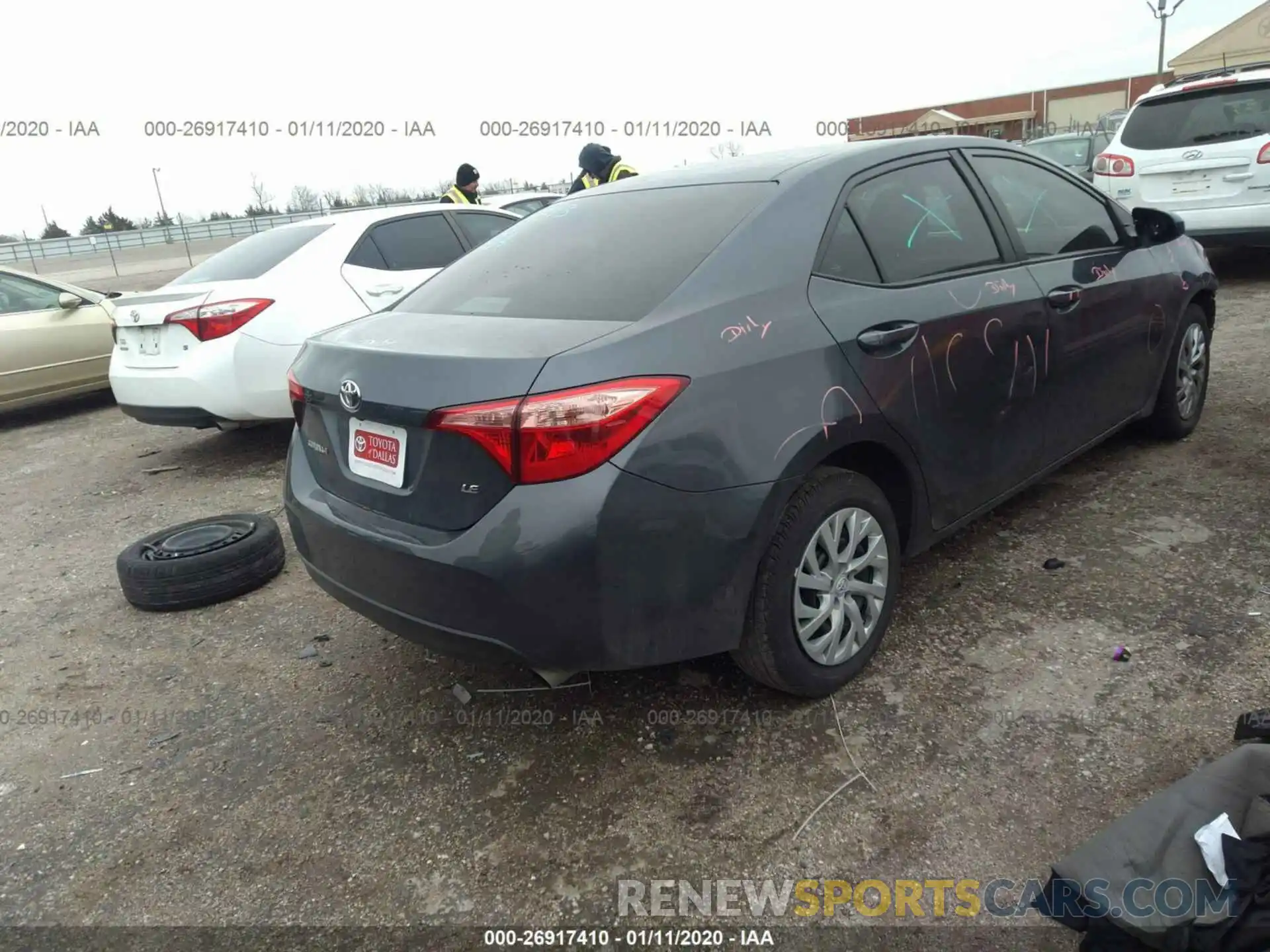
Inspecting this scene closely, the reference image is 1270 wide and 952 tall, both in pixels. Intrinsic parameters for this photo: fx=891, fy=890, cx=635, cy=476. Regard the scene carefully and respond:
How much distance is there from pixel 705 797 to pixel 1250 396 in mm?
4487

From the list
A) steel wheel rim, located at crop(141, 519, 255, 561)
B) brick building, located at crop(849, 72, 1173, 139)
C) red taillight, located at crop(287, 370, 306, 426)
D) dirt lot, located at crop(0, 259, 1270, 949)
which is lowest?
dirt lot, located at crop(0, 259, 1270, 949)

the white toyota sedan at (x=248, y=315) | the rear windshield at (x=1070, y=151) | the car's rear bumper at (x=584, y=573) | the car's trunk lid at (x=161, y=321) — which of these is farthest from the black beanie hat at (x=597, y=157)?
the rear windshield at (x=1070, y=151)

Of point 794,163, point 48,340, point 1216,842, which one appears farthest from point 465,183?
point 1216,842

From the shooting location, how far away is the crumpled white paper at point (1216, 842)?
68.5 inches

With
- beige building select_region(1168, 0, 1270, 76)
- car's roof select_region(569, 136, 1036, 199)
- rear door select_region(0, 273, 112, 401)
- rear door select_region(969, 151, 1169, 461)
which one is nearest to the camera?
car's roof select_region(569, 136, 1036, 199)

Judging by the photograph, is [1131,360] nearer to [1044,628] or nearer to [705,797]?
[1044,628]

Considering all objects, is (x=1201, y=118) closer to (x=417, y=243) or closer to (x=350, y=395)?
(x=417, y=243)

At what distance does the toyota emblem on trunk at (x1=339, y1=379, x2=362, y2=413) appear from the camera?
2.42 meters

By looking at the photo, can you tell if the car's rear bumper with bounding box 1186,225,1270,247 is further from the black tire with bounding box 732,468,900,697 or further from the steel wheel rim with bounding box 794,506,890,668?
the black tire with bounding box 732,468,900,697

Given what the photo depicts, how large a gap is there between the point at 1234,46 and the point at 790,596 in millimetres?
37550

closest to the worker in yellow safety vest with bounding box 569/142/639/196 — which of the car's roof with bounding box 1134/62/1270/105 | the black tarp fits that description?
the car's roof with bounding box 1134/62/1270/105

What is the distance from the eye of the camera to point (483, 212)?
6.78 m

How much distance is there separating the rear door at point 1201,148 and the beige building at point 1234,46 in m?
26.7

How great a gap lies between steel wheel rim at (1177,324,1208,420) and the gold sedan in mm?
7517
